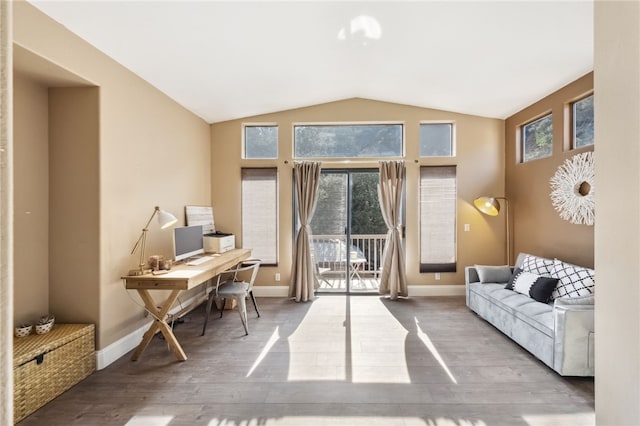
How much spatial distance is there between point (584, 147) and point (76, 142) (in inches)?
199

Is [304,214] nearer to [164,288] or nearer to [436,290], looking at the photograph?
[164,288]

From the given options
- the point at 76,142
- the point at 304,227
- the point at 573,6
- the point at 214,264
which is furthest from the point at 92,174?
the point at 573,6

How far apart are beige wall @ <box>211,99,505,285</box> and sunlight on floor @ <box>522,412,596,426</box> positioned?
2619 millimetres

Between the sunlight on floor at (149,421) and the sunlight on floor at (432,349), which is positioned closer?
the sunlight on floor at (149,421)

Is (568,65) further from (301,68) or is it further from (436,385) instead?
(436,385)

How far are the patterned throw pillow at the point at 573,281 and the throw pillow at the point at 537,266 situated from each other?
0.38 ft

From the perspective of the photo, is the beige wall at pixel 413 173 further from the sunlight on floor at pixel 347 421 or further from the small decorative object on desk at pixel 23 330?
the sunlight on floor at pixel 347 421

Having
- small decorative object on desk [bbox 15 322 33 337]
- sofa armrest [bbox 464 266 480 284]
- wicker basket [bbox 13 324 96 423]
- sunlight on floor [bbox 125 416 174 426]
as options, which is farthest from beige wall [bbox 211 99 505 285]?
sunlight on floor [bbox 125 416 174 426]

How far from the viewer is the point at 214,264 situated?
3.20 meters

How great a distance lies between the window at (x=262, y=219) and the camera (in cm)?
461

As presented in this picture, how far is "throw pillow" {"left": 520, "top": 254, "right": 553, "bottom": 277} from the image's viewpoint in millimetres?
3244

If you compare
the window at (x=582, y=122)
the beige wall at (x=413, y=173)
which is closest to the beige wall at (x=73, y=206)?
the beige wall at (x=413, y=173)

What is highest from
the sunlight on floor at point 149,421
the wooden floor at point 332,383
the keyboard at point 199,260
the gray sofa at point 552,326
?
the keyboard at point 199,260

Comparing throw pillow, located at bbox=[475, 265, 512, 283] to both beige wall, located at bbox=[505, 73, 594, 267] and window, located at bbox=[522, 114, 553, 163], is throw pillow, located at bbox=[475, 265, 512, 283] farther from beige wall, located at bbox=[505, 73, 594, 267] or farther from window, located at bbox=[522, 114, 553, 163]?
window, located at bbox=[522, 114, 553, 163]
